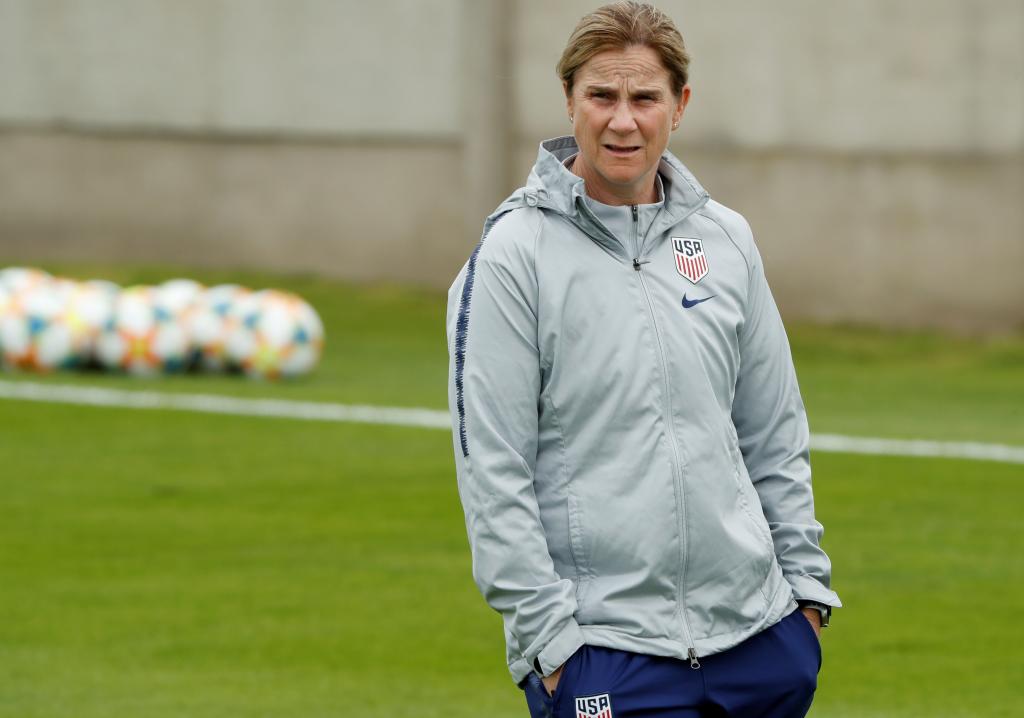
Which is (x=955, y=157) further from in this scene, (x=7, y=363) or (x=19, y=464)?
(x=19, y=464)

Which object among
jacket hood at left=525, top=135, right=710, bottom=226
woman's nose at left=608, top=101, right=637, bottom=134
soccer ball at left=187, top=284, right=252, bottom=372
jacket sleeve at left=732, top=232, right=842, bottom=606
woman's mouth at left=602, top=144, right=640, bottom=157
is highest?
woman's nose at left=608, top=101, right=637, bottom=134

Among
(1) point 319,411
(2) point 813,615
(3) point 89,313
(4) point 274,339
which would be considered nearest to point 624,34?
(2) point 813,615

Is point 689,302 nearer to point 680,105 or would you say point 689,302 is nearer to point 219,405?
point 680,105

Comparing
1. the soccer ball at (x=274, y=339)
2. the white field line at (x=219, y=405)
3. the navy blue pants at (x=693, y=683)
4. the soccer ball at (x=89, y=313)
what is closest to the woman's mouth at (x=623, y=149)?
the navy blue pants at (x=693, y=683)

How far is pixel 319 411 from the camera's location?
14.9 metres

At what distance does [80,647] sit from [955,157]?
12.5m

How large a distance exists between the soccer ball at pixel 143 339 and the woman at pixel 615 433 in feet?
42.6

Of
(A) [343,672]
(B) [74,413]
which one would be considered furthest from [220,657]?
(B) [74,413]

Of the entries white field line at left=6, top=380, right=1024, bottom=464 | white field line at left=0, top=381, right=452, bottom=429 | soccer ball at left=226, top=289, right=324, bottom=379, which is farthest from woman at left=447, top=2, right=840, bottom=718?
soccer ball at left=226, top=289, right=324, bottom=379

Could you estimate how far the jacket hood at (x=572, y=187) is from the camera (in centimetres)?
389

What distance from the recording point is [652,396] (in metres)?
3.80

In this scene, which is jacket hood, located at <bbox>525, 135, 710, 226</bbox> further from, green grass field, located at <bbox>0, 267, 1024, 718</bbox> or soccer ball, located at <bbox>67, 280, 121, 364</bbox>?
soccer ball, located at <bbox>67, 280, 121, 364</bbox>

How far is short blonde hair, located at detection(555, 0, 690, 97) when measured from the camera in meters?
3.88

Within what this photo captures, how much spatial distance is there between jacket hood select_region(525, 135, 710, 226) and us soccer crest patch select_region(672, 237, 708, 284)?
1.9 inches
